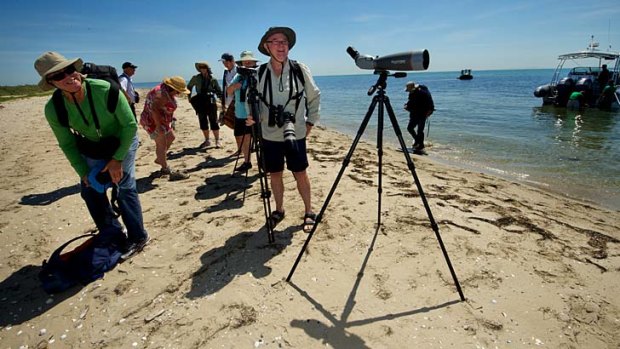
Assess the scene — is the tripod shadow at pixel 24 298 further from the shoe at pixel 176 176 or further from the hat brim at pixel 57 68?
the shoe at pixel 176 176

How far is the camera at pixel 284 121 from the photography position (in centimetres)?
323

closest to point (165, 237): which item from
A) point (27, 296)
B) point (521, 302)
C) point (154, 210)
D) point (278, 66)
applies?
point (154, 210)

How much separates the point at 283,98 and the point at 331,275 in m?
2.00

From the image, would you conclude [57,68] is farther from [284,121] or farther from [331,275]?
[331,275]

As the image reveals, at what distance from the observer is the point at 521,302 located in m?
2.83

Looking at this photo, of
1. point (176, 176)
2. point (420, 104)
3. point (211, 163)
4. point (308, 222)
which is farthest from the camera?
point (420, 104)

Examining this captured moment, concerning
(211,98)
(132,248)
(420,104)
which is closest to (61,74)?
(132,248)

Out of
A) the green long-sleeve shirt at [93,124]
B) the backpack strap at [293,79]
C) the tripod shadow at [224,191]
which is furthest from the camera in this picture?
the tripod shadow at [224,191]

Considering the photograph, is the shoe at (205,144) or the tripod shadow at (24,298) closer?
the tripod shadow at (24,298)

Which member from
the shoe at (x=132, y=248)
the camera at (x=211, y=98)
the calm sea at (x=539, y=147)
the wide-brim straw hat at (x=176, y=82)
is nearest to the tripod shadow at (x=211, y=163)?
the camera at (x=211, y=98)

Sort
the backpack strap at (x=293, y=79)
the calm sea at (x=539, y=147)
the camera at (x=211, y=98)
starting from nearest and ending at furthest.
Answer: the backpack strap at (x=293, y=79)
the calm sea at (x=539, y=147)
the camera at (x=211, y=98)

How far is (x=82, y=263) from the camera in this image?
3125 millimetres

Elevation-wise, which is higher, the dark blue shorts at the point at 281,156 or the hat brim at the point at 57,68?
the hat brim at the point at 57,68

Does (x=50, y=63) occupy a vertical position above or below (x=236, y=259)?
above
